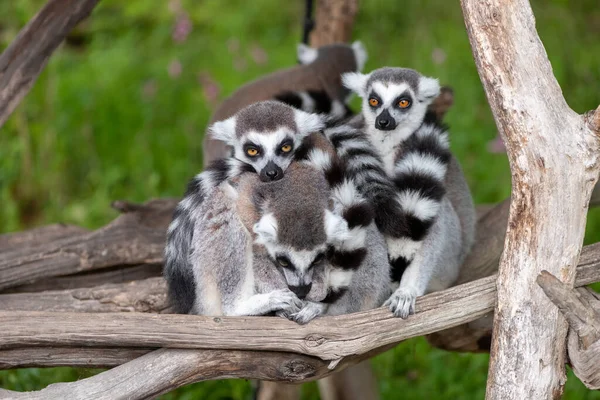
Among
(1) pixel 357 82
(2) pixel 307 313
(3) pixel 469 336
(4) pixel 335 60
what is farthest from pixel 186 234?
(4) pixel 335 60

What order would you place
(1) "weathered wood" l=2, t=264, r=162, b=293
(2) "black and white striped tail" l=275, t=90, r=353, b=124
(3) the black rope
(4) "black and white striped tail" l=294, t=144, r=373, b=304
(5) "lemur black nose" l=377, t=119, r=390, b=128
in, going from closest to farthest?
1. (4) "black and white striped tail" l=294, t=144, r=373, b=304
2. (5) "lemur black nose" l=377, t=119, r=390, b=128
3. (1) "weathered wood" l=2, t=264, r=162, b=293
4. (2) "black and white striped tail" l=275, t=90, r=353, b=124
5. (3) the black rope

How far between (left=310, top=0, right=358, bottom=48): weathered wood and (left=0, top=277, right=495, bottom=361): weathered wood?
11.5 ft

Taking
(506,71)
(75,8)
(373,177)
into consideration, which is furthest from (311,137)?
(75,8)

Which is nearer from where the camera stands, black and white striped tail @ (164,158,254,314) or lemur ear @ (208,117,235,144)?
black and white striped tail @ (164,158,254,314)

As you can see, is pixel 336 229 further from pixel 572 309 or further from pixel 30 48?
pixel 30 48

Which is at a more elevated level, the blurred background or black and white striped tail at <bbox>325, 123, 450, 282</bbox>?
black and white striped tail at <bbox>325, 123, 450, 282</bbox>

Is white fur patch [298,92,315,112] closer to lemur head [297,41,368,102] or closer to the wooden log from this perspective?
lemur head [297,41,368,102]

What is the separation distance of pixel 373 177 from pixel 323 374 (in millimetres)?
960

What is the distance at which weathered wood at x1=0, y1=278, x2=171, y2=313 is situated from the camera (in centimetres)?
403

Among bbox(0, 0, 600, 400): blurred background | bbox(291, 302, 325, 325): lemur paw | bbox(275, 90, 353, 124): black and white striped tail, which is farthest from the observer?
bbox(0, 0, 600, 400): blurred background

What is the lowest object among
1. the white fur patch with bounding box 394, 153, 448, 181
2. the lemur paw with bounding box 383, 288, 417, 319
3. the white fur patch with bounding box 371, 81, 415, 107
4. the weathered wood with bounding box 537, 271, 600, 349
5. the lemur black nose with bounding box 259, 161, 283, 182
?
the lemur paw with bounding box 383, 288, 417, 319

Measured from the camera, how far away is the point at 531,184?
118 inches

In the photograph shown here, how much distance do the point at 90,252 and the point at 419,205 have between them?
2.12m

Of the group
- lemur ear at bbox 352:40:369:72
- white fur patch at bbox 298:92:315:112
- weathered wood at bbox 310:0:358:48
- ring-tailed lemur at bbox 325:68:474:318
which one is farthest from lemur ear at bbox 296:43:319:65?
ring-tailed lemur at bbox 325:68:474:318
